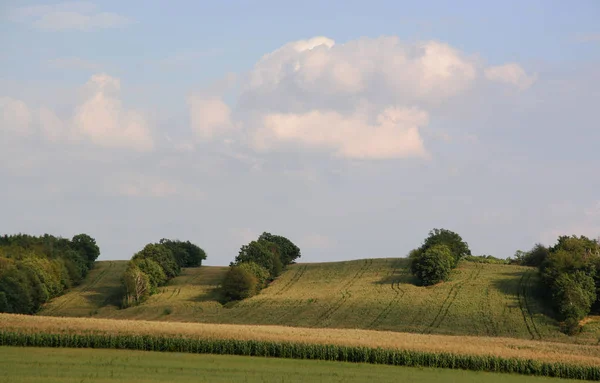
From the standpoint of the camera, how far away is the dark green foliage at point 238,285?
4348 inches

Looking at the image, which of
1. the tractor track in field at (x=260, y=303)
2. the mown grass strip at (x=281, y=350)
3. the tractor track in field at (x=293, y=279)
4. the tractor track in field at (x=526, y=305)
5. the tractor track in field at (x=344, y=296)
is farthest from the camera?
the tractor track in field at (x=293, y=279)

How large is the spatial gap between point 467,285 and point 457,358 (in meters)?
50.4

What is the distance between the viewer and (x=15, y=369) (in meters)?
44.9

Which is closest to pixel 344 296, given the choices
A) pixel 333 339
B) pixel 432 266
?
pixel 432 266

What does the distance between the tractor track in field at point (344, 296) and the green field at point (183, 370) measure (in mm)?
40552

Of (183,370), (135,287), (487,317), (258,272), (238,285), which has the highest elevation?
(258,272)

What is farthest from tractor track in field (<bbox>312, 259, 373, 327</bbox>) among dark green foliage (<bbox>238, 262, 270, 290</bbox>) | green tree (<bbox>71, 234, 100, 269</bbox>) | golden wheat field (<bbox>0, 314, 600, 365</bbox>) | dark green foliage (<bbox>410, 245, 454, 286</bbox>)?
green tree (<bbox>71, 234, 100, 269</bbox>)

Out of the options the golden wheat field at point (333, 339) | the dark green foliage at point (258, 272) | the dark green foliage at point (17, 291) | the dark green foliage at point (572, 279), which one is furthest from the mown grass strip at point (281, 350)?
the dark green foliage at point (258, 272)

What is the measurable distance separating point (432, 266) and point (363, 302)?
1197cm

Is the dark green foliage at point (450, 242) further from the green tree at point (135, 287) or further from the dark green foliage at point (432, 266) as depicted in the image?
the green tree at point (135, 287)

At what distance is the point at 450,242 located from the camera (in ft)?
379

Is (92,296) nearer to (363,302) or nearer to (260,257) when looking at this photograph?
(260,257)

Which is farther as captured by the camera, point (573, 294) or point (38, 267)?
point (38, 267)

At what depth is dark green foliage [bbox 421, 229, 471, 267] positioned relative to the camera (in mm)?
113688
